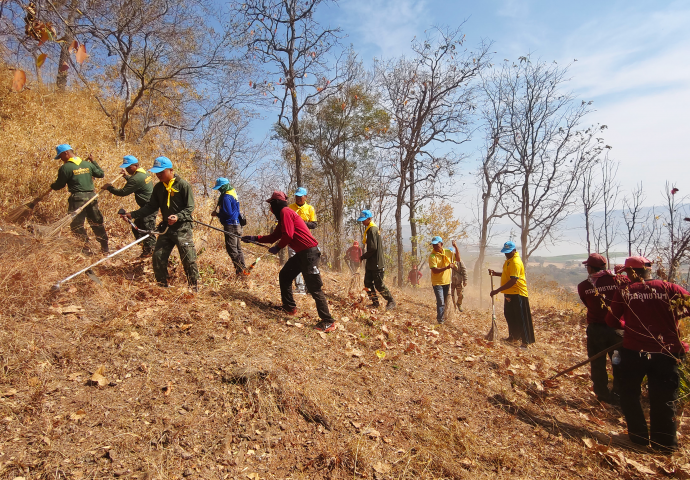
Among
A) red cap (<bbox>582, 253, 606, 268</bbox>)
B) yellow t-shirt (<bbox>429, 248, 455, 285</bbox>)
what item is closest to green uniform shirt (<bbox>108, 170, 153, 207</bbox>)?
yellow t-shirt (<bbox>429, 248, 455, 285</bbox>)

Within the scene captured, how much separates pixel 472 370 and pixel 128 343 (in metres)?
4.32

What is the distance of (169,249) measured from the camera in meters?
5.29

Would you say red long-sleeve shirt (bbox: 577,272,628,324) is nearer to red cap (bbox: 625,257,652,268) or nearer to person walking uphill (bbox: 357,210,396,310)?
red cap (bbox: 625,257,652,268)

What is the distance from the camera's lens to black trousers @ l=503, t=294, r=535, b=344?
6.60 m

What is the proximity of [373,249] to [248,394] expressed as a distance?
13.2ft

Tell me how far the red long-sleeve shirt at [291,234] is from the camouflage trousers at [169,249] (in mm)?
1041

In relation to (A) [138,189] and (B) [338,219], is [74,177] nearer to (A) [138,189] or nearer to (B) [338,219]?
(A) [138,189]

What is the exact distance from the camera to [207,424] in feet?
10.4

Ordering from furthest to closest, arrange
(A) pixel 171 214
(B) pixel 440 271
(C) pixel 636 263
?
(B) pixel 440 271 → (A) pixel 171 214 → (C) pixel 636 263

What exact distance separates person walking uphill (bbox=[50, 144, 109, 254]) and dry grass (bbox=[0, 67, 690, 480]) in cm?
85

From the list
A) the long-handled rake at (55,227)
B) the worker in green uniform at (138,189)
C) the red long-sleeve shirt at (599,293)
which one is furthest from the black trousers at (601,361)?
the long-handled rake at (55,227)

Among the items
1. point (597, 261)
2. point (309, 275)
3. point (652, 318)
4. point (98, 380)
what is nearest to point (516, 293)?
point (597, 261)

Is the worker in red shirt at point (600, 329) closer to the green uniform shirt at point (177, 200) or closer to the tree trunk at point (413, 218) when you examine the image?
the green uniform shirt at point (177, 200)

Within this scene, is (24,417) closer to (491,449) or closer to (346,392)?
(346,392)
